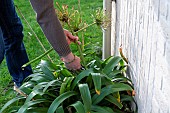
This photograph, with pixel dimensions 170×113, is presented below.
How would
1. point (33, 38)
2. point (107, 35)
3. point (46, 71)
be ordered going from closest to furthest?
1. point (46, 71)
2. point (107, 35)
3. point (33, 38)

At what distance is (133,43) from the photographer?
2.23m

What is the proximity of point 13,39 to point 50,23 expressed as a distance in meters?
1.25

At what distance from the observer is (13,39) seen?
9.58ft

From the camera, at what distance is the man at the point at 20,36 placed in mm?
1734

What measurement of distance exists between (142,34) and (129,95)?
0.48 metres

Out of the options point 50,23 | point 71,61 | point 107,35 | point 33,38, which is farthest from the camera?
point 33,38

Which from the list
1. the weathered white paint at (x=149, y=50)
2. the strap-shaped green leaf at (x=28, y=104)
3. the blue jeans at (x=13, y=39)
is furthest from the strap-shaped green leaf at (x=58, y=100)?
the blue jeans at (x=13, y=39)

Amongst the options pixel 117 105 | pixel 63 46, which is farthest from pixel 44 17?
pixel 117 105

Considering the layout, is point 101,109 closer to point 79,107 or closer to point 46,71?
point 79,107

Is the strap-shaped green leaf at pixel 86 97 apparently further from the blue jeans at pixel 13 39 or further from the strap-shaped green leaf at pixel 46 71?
the blue jeans at pixel 13 39

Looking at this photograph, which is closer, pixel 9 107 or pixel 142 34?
pixel 142 34

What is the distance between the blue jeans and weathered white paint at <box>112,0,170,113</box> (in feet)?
2.96

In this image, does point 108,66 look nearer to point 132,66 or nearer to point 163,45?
point 132,66

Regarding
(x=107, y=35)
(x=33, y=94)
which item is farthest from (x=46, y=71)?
(x=107, y=35)
